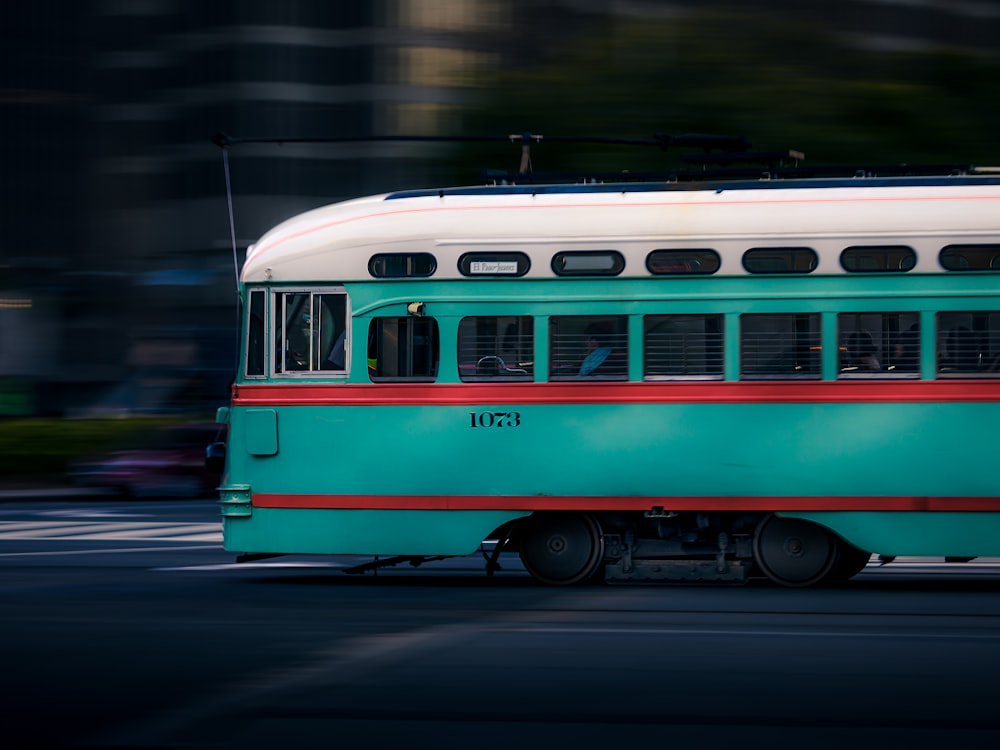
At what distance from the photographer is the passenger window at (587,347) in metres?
12.4

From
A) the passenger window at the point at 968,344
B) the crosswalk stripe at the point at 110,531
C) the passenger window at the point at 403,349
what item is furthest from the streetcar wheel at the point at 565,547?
the crosswalk stripe at the point at 110,531

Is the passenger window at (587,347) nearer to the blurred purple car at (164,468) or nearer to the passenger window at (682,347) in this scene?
the passenger window at (682,347)

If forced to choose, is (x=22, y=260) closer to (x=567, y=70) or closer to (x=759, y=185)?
(x=567, y=70)

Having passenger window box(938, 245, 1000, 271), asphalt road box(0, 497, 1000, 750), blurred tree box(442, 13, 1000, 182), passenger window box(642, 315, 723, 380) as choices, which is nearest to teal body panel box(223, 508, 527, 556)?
asphalt road box(0, 497, 1000, 750)

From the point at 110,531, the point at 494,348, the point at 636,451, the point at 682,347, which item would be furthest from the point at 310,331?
the point at 110,531

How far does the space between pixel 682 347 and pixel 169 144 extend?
40.0 meters

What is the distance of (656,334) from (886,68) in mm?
14088

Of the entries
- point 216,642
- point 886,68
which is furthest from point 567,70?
point 216,642

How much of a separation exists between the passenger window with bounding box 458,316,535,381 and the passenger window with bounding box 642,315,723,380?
3.13ft

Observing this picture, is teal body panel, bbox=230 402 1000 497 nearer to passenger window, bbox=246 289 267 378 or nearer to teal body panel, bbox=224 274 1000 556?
teal body panel, bbox=224 274 1000 556

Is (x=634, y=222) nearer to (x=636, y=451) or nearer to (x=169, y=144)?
(x=636, y=451)

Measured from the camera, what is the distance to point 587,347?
12406mm

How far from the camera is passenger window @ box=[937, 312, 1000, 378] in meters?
12.0

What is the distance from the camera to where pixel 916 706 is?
25.2 ft
